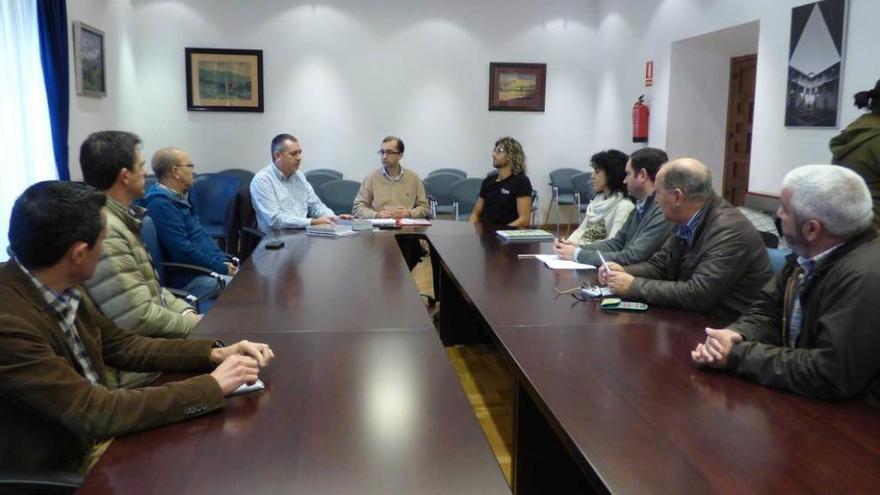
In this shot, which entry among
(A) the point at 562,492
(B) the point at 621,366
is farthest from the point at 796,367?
(A) the point at 562,492

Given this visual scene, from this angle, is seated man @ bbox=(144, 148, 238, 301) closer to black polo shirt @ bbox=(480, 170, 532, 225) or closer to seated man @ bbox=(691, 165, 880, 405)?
black polo shirt @ bbox=(480, 170, 532, 225)

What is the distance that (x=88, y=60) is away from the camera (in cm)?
618

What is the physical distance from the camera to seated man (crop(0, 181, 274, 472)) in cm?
137

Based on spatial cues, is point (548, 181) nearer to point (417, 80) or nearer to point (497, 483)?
point (417, 80)

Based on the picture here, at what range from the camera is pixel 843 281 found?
5.43 ft

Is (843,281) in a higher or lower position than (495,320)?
higher

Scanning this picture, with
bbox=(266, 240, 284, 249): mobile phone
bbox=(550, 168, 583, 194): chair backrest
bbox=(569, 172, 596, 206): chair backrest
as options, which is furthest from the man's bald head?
bbox=(550, 168, 583, 194): chair backrest

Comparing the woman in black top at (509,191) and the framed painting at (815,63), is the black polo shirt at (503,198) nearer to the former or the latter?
the woman in black top at (509,191)

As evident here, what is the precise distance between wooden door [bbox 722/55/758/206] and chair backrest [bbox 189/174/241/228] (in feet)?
16.6

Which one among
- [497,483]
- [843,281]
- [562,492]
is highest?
[843,281]

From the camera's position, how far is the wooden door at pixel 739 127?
685cm

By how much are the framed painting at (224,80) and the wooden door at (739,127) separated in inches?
205

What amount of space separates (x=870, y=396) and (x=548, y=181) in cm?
741

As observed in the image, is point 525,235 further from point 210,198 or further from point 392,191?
point 210,198
